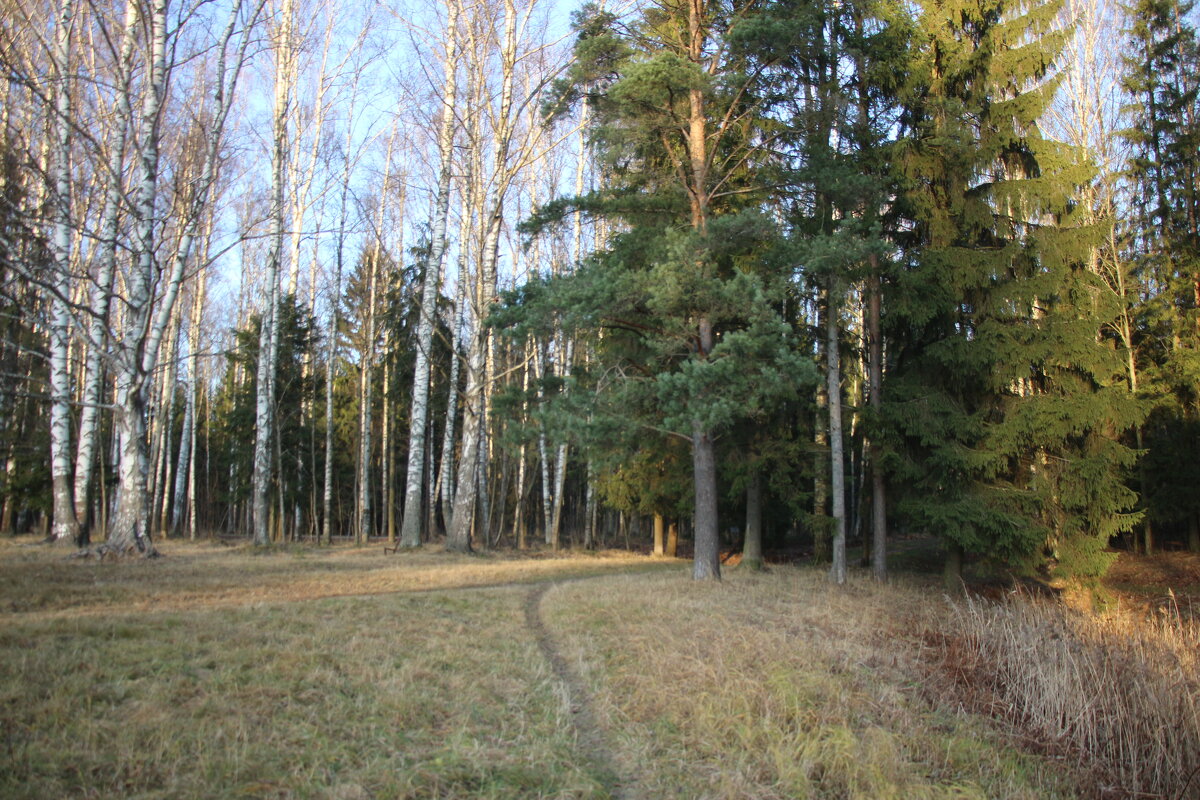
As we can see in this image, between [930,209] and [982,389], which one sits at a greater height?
[930,209]

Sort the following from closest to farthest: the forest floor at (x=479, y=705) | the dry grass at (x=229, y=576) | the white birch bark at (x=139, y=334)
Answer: the forest floor at (x=479, y=705)
the dry grass at (x=229, y=576)
the white birch bark at (x=139, y=334)

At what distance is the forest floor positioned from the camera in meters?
3.98

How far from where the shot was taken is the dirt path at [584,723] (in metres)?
4.36

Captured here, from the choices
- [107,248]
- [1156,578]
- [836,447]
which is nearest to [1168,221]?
[1156,578]

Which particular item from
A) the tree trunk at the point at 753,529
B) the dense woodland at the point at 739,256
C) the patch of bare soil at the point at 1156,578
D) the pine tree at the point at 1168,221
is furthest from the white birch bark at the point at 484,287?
the pine tree at the point at 1168,221

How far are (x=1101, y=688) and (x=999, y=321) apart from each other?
9.45 metres

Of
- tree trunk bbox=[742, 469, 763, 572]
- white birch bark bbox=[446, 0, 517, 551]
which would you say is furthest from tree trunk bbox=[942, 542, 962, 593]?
white birch bark bbox=[446, 0, 517, 551]

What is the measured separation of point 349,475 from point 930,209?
30121 millimetres

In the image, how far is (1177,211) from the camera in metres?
19.6

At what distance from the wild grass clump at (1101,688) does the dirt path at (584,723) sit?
335 centimetres

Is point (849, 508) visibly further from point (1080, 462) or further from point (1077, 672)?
point (1077, 672)

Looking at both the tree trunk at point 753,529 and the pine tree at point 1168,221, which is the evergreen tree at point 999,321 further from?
the pine tree at point 1168,221

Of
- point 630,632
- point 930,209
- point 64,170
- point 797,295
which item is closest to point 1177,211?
point 930,209

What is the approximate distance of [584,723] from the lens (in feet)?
17.4
